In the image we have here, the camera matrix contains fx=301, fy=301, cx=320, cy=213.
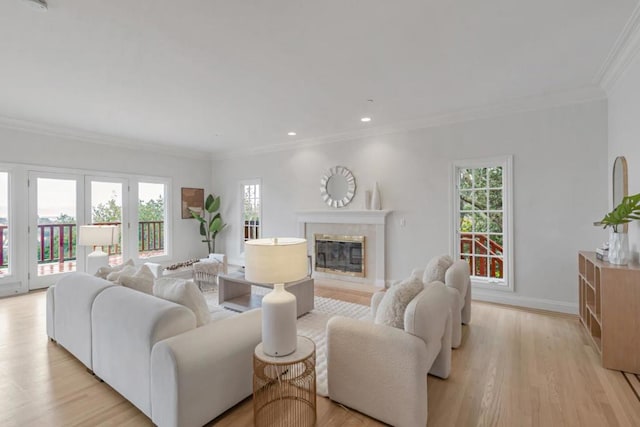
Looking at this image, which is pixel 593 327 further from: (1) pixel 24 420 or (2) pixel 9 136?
(2) pixel 9 136

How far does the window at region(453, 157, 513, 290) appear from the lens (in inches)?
163

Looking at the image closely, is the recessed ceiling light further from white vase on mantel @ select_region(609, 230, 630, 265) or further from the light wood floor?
white vase on mantel @ select_region(609, 230, 630, 265)

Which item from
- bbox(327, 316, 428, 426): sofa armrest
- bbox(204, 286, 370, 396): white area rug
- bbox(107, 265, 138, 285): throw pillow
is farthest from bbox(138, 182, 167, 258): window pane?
bbox(327, 316, 428, 426): sofa armrest

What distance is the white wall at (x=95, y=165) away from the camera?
472 cm

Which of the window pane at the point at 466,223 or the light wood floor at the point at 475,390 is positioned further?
the window pane at the point at 466,223

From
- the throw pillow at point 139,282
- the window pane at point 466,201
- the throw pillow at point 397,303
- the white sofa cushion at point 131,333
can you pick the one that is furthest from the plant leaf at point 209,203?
the throw pillow at point 397,303

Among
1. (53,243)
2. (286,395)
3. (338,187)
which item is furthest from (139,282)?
(53,243)

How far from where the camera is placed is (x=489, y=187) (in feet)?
14.2

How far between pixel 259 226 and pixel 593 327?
5.60 metres

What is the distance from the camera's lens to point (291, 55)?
9.04ft

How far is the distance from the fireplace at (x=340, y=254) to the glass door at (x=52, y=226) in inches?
170

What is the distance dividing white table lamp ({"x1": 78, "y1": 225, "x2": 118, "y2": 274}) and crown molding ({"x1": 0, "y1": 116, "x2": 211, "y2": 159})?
203 centimetres

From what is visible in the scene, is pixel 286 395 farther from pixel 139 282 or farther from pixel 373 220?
pixel 373 220

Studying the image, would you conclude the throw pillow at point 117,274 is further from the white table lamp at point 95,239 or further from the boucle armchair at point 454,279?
the boucle armchair at point 454,279
